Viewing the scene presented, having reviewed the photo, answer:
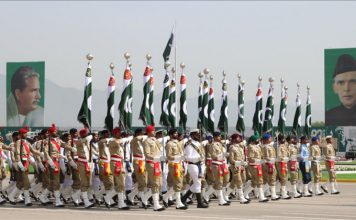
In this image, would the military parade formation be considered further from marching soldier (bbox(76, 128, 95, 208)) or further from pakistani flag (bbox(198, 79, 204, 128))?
pakistani flag (bbox(198, 79, 204, 128))

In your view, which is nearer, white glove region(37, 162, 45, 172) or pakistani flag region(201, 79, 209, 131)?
white glove region(37, 162, 45, 172)

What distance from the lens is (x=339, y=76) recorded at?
216 feet

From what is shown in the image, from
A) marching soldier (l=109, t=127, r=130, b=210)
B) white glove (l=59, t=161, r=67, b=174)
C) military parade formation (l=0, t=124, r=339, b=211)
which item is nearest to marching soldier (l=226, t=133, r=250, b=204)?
military parade formation (l=0, t=124, r=339, b=211)

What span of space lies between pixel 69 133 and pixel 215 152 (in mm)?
3676

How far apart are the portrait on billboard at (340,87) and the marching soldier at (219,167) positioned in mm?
47274

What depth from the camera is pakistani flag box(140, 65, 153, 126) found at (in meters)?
20.6

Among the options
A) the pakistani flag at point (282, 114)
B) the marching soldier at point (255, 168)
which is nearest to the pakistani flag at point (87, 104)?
the marching soldier at point (255, 168)

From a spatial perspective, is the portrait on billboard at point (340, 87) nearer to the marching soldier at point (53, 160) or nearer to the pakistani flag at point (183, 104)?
the pakistani flag at point (183, 104)

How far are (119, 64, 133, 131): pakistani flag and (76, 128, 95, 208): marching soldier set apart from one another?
1.65 metres

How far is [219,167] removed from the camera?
63.7ft

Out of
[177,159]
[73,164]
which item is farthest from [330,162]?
[73,164]

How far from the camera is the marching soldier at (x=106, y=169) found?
712 inches

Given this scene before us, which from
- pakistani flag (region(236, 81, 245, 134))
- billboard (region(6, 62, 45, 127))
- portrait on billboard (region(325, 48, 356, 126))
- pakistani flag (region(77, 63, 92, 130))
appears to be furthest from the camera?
billboard (region(6, 62, 45, 127))

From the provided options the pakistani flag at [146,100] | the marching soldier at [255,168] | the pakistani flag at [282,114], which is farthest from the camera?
the pakistani flag at [282,114]
